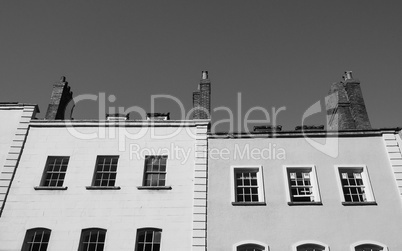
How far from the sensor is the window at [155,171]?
1959 cm

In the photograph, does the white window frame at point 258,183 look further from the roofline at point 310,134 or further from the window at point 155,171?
the window at point 155,171

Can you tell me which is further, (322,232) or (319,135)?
(319,135)

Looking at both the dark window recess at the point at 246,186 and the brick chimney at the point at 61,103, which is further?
the brick chimney at the point at 61,103

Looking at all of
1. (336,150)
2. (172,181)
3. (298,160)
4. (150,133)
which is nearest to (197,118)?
(150,133)

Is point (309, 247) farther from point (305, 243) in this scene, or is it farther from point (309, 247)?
point (305, 243)

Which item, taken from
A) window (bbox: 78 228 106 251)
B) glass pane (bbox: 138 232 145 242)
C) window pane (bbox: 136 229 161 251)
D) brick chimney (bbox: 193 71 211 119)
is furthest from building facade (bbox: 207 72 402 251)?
window (bbox: 78 228 106 251)

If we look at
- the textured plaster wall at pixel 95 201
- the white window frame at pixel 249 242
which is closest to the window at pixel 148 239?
the textured plaster wall at pixel 95 201

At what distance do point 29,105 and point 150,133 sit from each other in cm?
717

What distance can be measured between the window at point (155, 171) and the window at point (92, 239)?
10.4 ft

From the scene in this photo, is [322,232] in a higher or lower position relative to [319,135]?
lower

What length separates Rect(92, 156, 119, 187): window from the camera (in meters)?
19.6

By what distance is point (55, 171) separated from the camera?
1992 cm

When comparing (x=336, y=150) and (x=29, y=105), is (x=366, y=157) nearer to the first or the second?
(x=336, y=150)

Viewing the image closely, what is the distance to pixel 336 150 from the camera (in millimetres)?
20062
